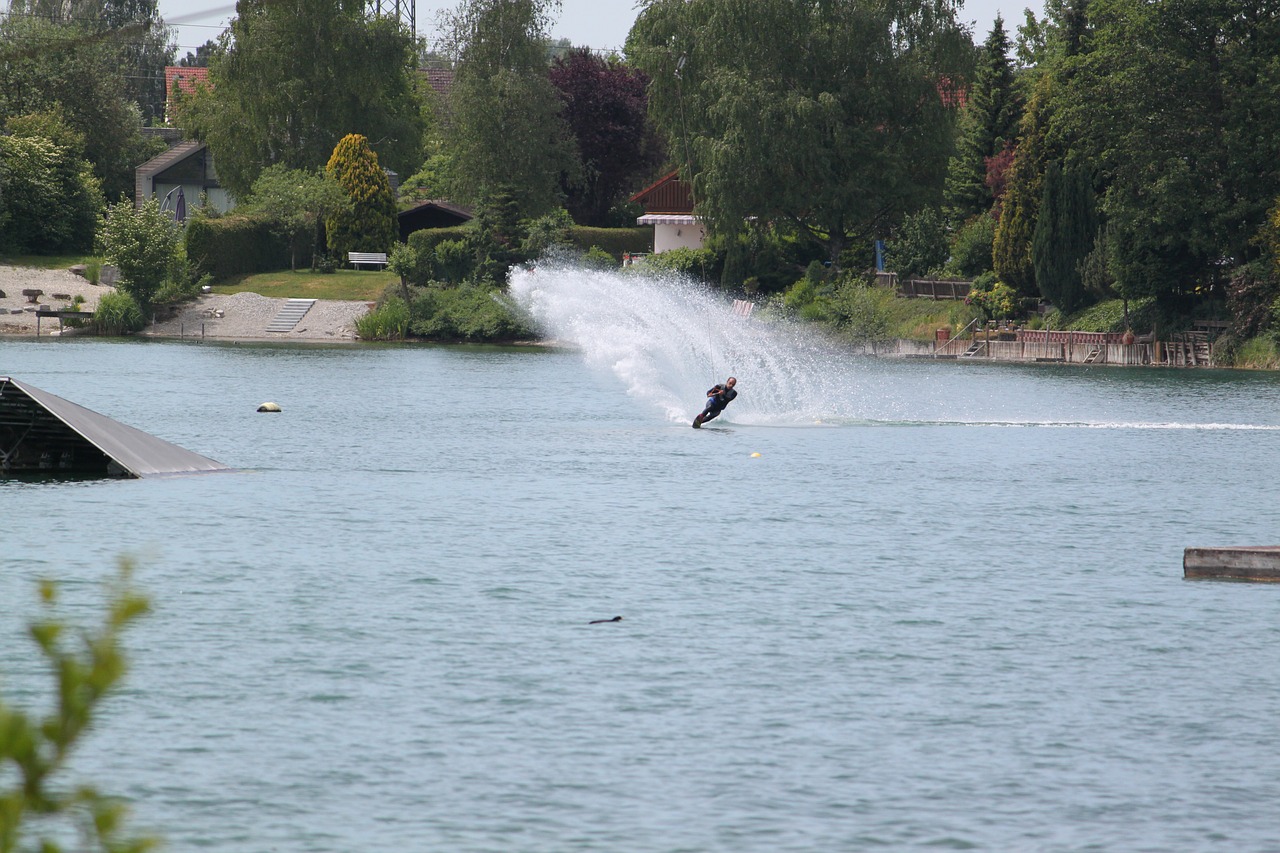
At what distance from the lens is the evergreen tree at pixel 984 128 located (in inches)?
3150

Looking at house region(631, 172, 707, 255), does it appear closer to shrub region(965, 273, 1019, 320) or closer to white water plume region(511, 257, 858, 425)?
shrub region(965, 273, 1019, 320)

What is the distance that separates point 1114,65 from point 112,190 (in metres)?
66.2

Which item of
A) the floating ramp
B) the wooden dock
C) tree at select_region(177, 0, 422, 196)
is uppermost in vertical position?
tree at select_region(177, 0, 422, 196)

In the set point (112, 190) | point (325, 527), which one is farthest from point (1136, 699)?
point (112, 190)

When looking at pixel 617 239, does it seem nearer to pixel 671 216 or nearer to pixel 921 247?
pixel 671 216

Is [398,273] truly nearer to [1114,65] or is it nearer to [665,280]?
[665,280]

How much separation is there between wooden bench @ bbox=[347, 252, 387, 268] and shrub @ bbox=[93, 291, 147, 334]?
43.9 feet

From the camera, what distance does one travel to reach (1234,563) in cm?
2109

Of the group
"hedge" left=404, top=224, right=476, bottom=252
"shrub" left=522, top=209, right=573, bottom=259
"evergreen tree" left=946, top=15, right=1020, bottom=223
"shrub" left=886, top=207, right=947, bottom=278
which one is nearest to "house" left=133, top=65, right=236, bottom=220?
"hedge" left=404, top=224, right=476, bottom=252

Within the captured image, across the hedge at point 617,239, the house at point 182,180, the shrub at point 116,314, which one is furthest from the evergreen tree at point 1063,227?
the house at point 182,180

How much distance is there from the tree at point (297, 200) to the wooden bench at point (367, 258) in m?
2.51

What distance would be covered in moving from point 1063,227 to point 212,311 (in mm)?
43084

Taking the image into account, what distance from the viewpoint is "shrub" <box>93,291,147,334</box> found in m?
81.9

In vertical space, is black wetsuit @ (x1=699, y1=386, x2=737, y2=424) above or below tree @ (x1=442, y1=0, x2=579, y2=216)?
below
